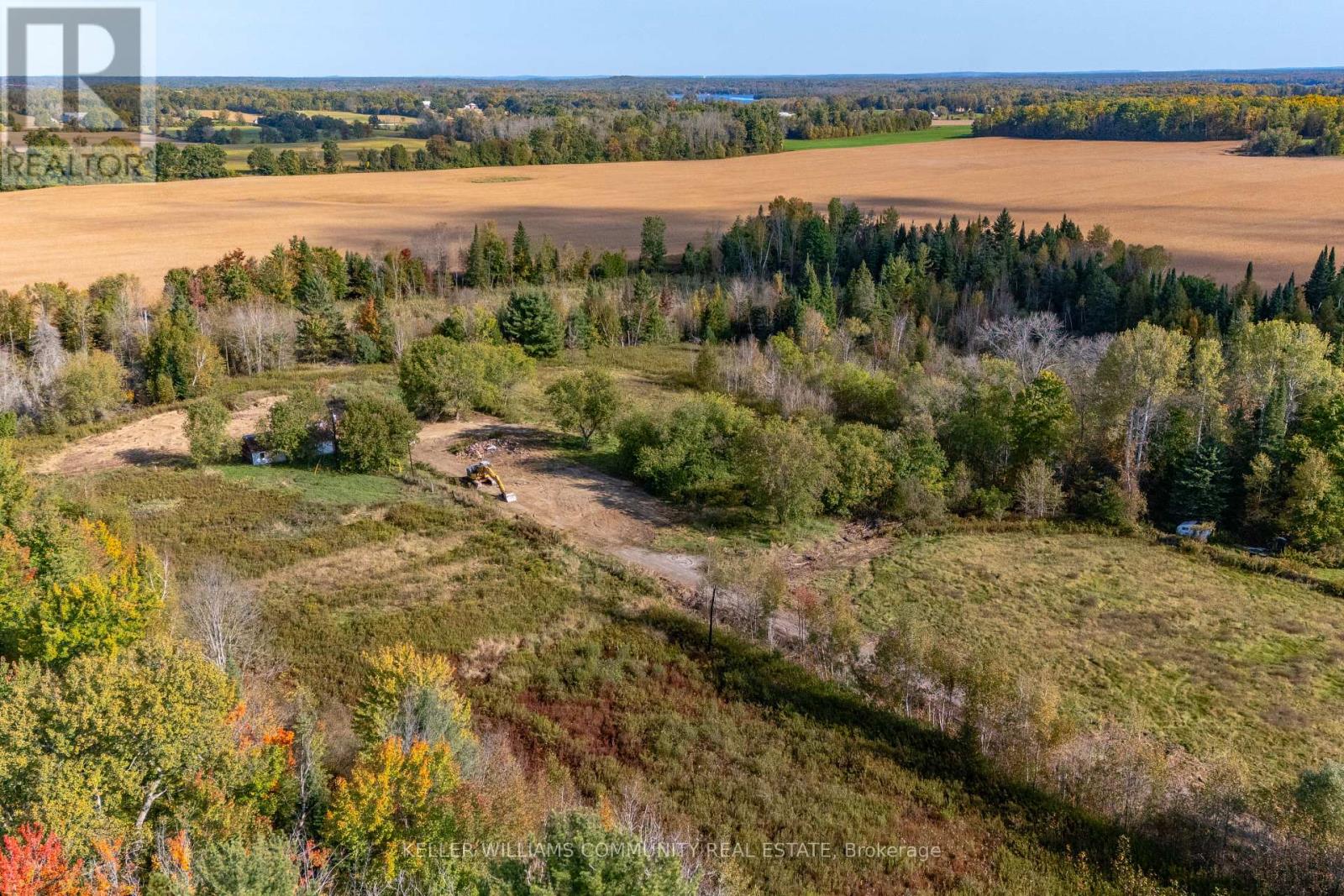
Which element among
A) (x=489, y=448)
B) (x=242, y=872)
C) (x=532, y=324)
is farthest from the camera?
(x=532, y=324)

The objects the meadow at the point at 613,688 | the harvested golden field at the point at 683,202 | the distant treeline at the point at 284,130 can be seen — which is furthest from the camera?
the distant treeline at the point at 284,130

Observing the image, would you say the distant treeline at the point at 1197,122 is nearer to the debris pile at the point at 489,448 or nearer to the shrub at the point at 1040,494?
the shrub at the point at 1040,494

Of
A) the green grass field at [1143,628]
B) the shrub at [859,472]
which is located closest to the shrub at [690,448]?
the shrub at [859,472]

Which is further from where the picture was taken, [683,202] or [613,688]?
[683,202]

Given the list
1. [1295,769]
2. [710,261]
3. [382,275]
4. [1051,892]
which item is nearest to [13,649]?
[1051,892]

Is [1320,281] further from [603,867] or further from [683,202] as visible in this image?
[603,867]

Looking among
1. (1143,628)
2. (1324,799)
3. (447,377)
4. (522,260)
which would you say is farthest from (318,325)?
(1324,799)
